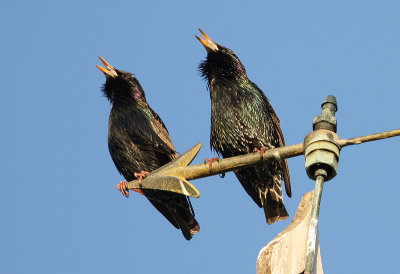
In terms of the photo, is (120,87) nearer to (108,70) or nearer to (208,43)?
(108,70)

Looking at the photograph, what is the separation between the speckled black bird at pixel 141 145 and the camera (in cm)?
705

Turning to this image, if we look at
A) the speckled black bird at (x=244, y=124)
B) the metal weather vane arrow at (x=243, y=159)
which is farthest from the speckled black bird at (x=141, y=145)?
the metal weather vane arrow at (x=243, y=159)

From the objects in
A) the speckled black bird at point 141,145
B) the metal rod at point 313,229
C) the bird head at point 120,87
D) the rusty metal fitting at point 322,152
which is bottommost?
the metal rod at point 313,229

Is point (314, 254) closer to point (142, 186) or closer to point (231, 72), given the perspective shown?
point (142, 186)

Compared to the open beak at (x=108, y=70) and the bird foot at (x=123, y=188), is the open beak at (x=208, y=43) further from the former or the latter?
the bird foot at (x=123, y=188)

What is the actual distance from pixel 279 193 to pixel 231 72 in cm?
109

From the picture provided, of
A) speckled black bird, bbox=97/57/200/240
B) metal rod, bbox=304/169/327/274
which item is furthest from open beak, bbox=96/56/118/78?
metal rod, bbox=304/169/327/274

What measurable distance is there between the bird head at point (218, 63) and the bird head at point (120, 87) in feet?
2.72

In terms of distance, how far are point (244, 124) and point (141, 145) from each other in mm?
997

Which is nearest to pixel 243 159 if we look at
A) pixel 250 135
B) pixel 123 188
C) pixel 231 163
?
pixel 231 163

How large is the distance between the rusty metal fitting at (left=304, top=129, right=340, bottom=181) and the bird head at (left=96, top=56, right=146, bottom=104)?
4101 mm

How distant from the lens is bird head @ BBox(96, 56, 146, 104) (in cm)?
759

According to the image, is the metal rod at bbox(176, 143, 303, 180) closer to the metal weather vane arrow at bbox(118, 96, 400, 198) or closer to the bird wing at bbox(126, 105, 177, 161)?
the metal weather vane arrow at bbox(118, 96, 400, 198)

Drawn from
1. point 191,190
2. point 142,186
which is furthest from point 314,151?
point 142,186
